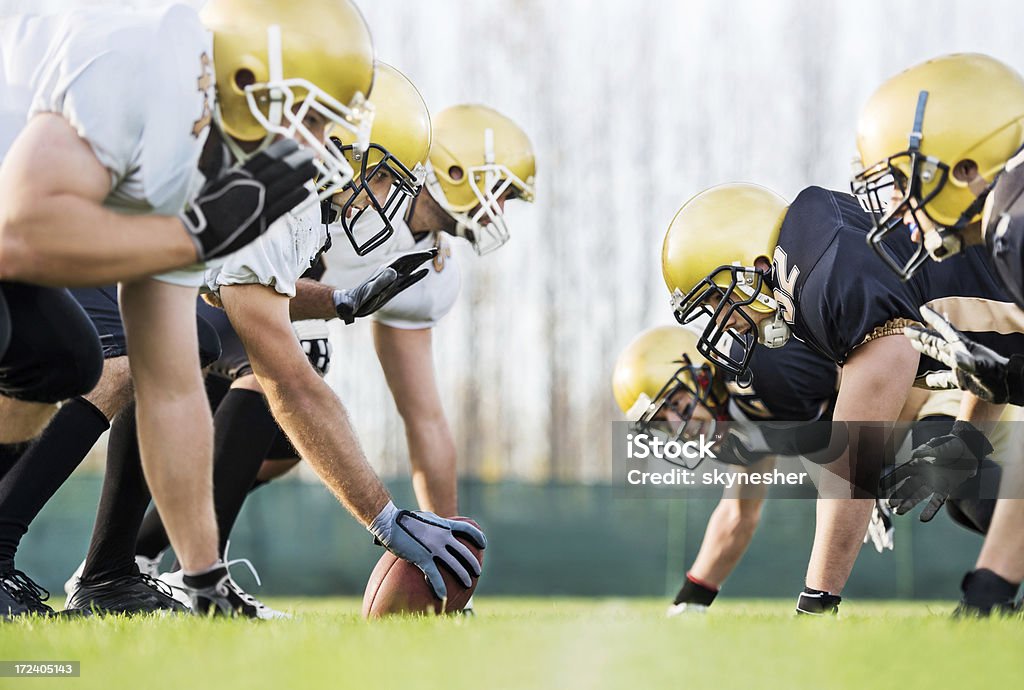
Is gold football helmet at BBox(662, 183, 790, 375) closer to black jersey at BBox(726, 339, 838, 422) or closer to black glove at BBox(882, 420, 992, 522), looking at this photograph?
black glove at BBox(882, 420, 992, 522)

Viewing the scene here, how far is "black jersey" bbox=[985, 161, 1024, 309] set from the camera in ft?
7.80

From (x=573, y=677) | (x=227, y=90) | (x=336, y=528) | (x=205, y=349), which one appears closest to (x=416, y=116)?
(x=205, y=349)

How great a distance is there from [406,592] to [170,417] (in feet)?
2.48

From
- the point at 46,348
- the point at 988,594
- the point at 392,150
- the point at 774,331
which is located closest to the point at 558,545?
the point at 774,331

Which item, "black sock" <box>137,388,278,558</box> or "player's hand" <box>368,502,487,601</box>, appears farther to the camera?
"black sock" <box>137,388,278,558</box>

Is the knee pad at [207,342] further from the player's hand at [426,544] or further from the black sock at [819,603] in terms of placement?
the black sock at [819,603]

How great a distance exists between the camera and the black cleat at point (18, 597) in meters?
2.92

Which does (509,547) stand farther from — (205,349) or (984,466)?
(205,349)

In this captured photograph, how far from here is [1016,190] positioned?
96.6 inches

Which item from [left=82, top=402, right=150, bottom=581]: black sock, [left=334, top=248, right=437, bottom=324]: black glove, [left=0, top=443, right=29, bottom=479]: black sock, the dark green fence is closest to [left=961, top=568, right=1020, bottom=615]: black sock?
[left=334, top=248, right=437, bottom=324]: black glove

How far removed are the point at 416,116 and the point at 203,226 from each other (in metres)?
1.70

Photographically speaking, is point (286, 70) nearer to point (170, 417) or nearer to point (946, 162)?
point (170, 417)

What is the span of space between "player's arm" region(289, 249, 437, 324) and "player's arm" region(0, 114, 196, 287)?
4.39 ft

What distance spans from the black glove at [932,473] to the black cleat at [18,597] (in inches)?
92.9
